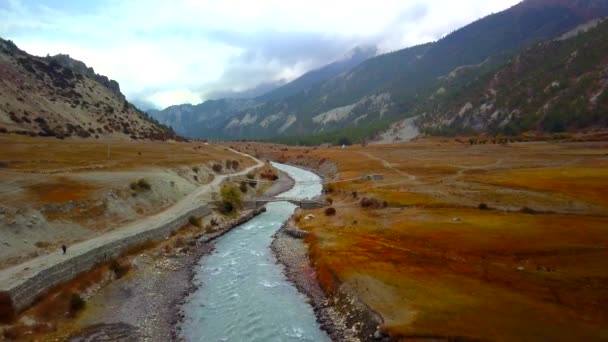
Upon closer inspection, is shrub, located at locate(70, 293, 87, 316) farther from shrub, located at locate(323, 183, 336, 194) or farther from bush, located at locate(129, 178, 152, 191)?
shrub, located at locate(323, 183, 336, 194)

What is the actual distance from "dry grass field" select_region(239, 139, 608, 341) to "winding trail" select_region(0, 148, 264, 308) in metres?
22.6

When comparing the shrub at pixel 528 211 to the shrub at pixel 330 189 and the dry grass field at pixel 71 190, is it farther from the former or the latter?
the dry grass field at pixel 71 190

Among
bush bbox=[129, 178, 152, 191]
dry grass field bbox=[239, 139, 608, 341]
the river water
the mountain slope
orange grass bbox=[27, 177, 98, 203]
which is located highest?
the mountain slope

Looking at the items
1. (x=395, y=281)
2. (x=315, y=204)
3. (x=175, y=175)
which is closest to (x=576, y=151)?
(x=315, y=204)

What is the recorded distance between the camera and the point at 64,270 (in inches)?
1829

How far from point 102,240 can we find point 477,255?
147 ft

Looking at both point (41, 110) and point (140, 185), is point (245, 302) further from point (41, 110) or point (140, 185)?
point (41, 110)

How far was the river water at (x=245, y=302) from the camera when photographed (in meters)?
39.8

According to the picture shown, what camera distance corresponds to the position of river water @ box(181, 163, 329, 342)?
131 ft

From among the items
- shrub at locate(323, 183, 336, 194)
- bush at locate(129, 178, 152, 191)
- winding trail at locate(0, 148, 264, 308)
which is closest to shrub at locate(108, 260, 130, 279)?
winding trail at locate(0, 148, 264, 308)

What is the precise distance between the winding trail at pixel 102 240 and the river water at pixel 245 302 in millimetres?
10601

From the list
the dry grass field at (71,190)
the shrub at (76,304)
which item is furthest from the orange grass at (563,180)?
the shrub at (76,304)

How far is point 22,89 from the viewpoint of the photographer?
6703 inches

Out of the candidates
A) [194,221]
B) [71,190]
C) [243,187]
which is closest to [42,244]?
[71,190]
